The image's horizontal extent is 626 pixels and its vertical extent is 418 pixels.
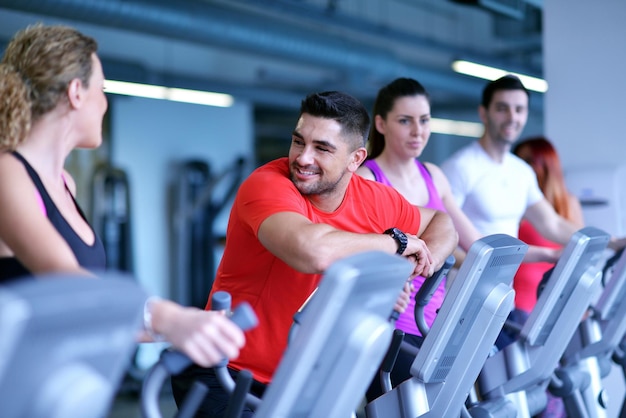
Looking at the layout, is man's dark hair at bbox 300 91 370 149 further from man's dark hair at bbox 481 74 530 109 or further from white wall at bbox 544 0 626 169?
white wall at bbox 544 0 626 169

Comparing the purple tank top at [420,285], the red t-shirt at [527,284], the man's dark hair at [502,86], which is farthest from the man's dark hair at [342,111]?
the red t-shirt at [527,284]

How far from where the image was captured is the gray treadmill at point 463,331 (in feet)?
7.17

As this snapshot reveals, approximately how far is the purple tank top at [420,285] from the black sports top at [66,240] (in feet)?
3.96

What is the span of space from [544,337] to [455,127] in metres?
12.1

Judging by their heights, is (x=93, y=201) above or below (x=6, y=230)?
below

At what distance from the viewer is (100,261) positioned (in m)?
2.00

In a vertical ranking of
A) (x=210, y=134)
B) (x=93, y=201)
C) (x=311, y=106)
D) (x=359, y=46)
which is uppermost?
(x=359, y=46)

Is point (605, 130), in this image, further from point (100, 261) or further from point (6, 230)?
point (6, 230)

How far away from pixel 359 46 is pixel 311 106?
664 centimetres

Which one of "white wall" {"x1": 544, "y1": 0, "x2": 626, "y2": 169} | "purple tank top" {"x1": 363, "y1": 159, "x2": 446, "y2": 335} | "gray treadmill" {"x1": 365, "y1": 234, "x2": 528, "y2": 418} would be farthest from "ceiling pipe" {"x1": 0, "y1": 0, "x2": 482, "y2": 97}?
"gray treadmill" {"x1": 365, "y1": 234, "x2": 528, "y2": 418}

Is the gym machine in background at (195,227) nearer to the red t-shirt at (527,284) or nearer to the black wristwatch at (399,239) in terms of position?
the red t-shirt at (527,284)

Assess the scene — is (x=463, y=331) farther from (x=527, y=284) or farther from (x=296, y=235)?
(x=527, y=284)

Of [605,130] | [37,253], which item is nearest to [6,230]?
[37,253]

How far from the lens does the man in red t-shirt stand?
2123mm
